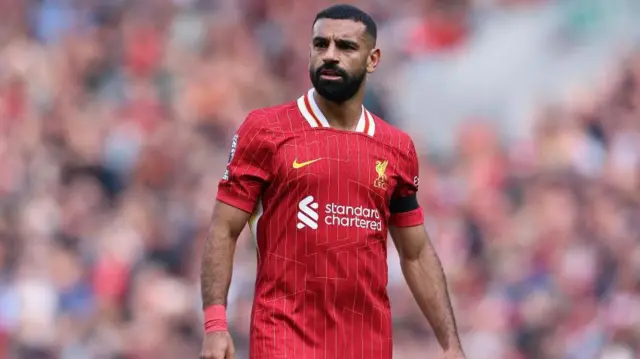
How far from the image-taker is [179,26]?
15430mm

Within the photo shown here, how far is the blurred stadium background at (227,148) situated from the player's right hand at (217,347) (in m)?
4.75

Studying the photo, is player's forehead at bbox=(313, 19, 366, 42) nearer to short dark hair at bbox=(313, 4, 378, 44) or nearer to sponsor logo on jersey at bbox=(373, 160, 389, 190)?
short dark hair at bbox=(313, 4, 378, 44)

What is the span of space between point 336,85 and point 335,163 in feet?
1.15

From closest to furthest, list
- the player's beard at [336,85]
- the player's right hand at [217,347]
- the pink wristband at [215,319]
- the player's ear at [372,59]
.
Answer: the player's right hand at [217,347] < the pink wristband at [215,319] < the player's beard at [336,85] < the player's ear at [372,59]

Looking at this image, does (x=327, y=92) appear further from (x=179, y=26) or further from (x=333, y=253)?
(x=179, y=26)

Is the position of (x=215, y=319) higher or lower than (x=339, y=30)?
lower

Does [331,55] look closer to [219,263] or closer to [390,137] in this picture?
→ [390,137]

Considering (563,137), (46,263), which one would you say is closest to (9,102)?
(46,263)

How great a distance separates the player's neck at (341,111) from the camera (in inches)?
274

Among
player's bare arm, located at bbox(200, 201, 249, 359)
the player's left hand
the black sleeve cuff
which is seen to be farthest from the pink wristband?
the player's left hand

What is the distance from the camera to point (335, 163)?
269 inches

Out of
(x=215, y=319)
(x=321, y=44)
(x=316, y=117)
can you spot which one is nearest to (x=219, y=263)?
(x=215, y=319)

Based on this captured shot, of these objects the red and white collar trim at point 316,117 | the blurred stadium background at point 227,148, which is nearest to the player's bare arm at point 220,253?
the red and white collar trim at point 316,117

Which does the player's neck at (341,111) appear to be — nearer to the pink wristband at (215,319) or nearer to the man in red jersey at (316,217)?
the man in red jersey at (316,217)
